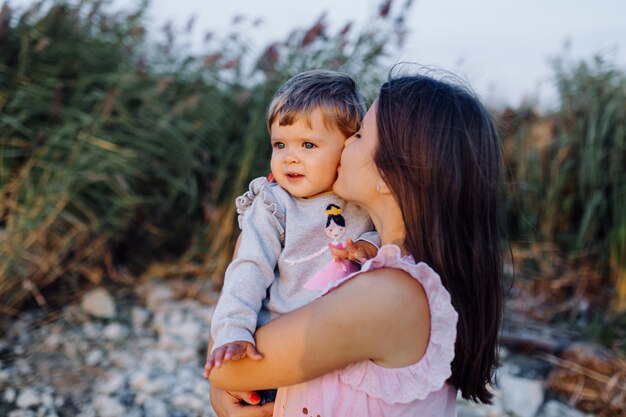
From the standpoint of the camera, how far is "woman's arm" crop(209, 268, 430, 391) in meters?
1.54

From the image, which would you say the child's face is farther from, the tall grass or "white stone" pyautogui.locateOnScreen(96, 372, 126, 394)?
the tall grass

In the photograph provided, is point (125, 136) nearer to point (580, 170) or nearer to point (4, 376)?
point (4, 376)

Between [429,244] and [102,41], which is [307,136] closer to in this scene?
[429,244]

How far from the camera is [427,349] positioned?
160 centimetres

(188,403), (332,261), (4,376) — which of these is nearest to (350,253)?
(332,261)

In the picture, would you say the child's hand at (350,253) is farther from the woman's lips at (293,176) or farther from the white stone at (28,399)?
the white stone at (28,399)

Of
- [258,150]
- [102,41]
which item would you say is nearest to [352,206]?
[258,150]

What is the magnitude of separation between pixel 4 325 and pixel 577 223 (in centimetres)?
438

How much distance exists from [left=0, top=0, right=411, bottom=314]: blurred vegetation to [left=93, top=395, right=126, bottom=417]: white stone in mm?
880

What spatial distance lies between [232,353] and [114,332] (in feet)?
8.63

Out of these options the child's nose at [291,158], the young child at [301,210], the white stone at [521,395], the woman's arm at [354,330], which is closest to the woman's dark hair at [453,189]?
the woman's arm at [354,330]

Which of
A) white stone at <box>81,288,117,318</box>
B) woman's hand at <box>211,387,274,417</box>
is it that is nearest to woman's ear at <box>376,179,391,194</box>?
woman's hand at <box>211,387,274,417</box>

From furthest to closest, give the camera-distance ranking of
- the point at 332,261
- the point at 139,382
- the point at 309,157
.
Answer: the point at 139,382
the point at 309,157
the point at 332,261

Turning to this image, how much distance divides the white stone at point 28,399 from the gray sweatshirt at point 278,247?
194 cm
